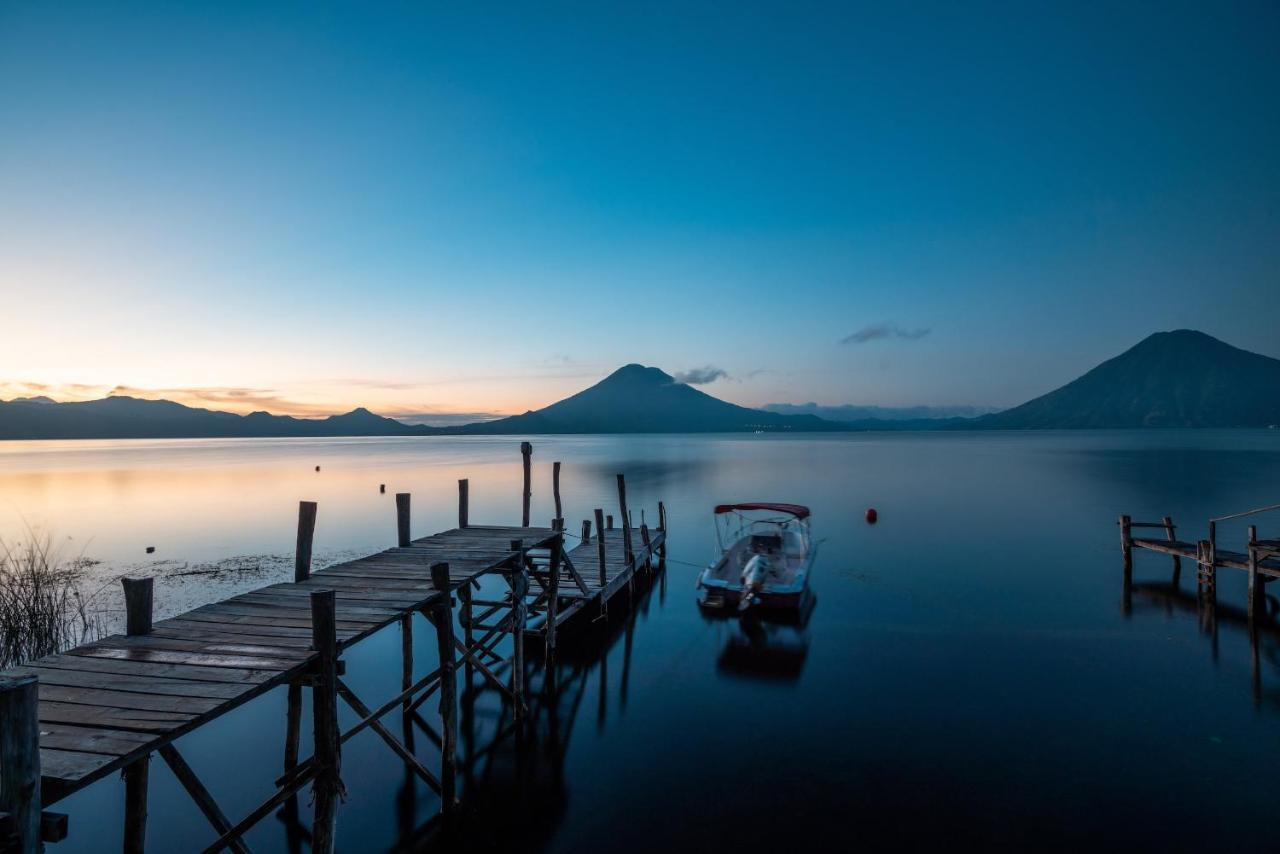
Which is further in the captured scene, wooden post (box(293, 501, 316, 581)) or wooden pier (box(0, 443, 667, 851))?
wooden post (box(293, 501, 316, 581))

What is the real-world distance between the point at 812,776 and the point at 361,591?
848 cm

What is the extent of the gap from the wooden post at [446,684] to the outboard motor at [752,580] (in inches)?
450

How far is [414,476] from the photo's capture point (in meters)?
73.9

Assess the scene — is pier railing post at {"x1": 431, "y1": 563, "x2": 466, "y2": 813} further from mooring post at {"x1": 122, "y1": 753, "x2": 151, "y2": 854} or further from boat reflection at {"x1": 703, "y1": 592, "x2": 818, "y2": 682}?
boat reflection at {"x1": 703, "y1": 592, "x2": 818, "y2": 682}

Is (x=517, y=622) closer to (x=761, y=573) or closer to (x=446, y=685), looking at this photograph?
(x=446, y=685)

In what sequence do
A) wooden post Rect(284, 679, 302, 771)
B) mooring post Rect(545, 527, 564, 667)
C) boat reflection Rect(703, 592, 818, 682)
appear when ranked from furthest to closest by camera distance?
boat reflection Rect(703, 592, 818, 682) < mooring post Rect(545, 527, 564, 667) < wooden post Rect(284, 679, 302, 771)

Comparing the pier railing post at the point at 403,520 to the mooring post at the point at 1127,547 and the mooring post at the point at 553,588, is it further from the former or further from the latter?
the mooring post at the point at 1127,547

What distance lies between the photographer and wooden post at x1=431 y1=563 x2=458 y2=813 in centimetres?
984

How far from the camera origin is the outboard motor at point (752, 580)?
19641 mm

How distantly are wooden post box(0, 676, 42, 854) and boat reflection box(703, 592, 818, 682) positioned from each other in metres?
13.6

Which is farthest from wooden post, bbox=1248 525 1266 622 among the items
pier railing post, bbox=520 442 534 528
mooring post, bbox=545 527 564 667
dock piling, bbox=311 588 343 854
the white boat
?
dock piling, bbox=311 588 343 854

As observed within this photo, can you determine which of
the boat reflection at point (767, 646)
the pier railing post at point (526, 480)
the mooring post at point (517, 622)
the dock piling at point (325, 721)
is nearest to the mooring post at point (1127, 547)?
the boat reflection at point (767, 646)

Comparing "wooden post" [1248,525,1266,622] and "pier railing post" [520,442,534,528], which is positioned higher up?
"pier railing post" [520,442,534,528]

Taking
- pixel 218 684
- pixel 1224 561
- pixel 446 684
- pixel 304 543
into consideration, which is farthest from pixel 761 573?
pixel 218 684
